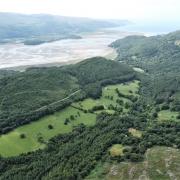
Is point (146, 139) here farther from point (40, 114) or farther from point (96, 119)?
point (40, 114)

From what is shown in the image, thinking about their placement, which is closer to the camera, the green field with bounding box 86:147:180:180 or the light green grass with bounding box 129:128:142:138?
the green field with bounding box 86:147:180:180

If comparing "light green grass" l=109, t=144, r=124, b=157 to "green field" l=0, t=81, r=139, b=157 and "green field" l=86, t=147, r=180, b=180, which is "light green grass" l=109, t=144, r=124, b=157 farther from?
"green field" l=0, t=81, r=139, b=157

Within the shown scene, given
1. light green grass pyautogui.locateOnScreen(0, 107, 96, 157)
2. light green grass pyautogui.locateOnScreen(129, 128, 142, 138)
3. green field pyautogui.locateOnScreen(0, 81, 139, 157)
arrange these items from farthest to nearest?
light green grass pyautogui.locateOnScreen(129, 128, 142, 138), green field pyautogui.locateOnScreen(0, 81, 139, 157), light green grass pyautogui.locateOnScreen(0, 107, 96, 157)

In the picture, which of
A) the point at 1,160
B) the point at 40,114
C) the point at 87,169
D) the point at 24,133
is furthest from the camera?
the point at 40,114

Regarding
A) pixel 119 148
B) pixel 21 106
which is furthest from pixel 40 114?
pixel 119 148

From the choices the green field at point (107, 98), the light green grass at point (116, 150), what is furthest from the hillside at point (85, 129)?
the green field at point (107, 98)

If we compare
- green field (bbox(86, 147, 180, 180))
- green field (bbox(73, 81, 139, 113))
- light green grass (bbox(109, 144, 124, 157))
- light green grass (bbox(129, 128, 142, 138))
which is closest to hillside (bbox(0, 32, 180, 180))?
green field (bbox(86, 147, 180, 180))
